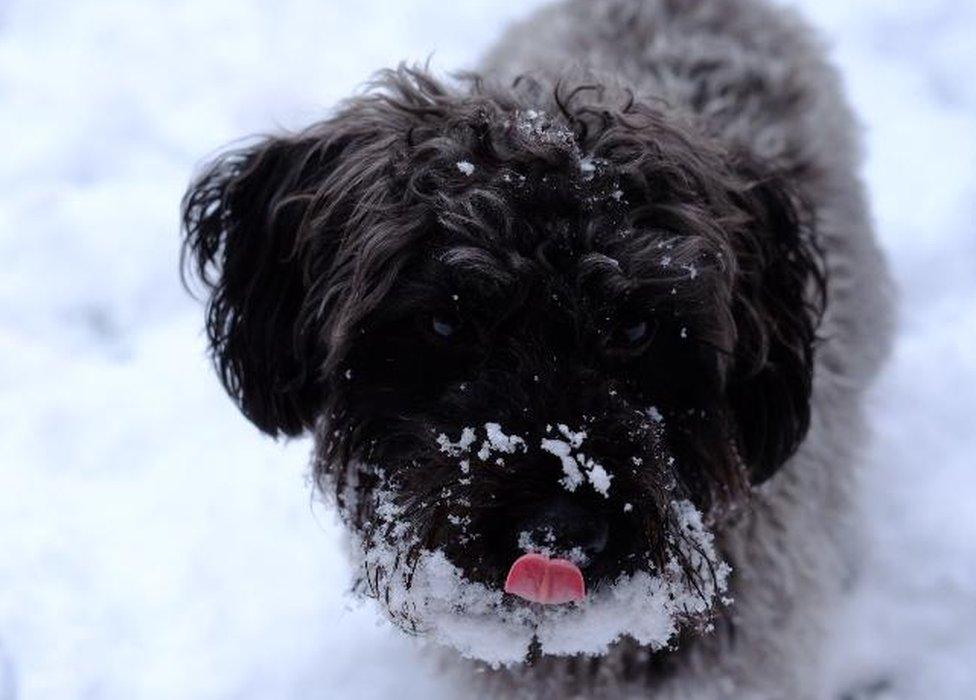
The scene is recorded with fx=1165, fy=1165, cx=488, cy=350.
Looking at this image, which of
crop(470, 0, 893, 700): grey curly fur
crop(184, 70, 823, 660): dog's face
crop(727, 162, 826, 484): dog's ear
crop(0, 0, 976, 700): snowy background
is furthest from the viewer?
crop(0, 0, 976, 700): snowy background

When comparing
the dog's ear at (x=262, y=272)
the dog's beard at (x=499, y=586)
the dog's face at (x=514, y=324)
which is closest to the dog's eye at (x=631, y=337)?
the dog's face at (x=514, y=324)

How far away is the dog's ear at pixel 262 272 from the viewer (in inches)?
94.0

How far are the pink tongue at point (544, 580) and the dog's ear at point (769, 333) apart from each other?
653 mm

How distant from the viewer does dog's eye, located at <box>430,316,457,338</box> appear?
80.7 inches

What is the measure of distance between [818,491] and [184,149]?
115 inches

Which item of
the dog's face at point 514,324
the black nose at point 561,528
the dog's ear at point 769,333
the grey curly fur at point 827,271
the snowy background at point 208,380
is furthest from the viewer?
the snowy background at point 208,380

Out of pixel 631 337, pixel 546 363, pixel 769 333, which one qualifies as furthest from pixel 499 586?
pixel 769 333

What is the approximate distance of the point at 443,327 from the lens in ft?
6.73

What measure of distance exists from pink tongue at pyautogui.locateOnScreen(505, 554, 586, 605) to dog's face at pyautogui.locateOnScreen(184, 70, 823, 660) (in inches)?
0.9

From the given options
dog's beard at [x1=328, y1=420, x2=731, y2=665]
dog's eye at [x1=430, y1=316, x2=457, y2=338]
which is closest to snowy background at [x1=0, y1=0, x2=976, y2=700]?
A: dog's beard at [x1=328, y1=420, x2=731, y2=665]

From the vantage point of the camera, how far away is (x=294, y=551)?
3.47 m

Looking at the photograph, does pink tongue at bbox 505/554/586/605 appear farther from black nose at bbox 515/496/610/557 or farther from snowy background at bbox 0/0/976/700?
snowy background at bbox 0/0/976/700

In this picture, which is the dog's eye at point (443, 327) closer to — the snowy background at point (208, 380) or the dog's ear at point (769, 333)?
the dog's ear at point (769, 333)

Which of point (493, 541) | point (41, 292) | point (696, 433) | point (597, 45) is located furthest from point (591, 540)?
point (41, 292)
